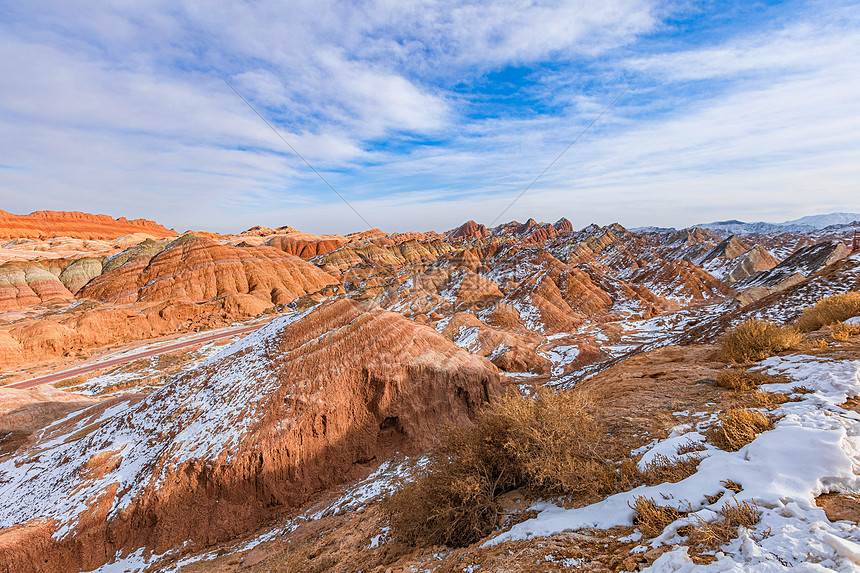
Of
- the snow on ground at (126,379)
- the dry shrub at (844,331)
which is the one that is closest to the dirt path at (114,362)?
the snow on ground at (126,379)

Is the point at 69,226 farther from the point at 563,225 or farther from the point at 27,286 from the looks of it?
the point at 563,225

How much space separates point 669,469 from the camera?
12.8 ft

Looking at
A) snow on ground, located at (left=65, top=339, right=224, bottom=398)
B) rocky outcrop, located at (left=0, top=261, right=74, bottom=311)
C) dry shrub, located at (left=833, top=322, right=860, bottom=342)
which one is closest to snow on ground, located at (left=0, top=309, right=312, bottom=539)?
snow on ground, located at (left=65, top=339, right=224, bottom=398)

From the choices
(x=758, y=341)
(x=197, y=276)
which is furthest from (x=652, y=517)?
(x=197, y=276)

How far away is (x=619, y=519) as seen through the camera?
3480 mm

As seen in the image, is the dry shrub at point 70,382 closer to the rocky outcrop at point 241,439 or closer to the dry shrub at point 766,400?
the rocky outcrop at point 241,439

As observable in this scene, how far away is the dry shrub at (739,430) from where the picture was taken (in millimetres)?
3938

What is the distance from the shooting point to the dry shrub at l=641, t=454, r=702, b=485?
147 inches

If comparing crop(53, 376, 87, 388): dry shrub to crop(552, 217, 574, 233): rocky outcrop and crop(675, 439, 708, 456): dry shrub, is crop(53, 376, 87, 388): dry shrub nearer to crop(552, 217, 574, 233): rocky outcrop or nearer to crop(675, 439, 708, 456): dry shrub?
crop(675, 439, 708, 456): dry shrub

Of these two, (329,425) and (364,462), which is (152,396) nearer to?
(329,425)

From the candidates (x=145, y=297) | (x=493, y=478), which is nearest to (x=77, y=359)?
(x=145, y=297)

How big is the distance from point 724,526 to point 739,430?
77.5 inches

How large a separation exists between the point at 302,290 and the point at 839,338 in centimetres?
5993

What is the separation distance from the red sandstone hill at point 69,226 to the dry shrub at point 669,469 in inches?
5624
